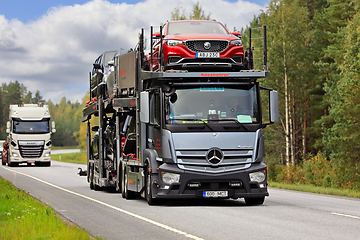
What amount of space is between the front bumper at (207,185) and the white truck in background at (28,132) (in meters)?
30.5

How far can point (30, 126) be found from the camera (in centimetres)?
4188

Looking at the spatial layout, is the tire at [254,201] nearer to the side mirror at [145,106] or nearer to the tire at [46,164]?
the side mirror at [145,106]

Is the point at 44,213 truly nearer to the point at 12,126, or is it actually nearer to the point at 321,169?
the point at 321,169

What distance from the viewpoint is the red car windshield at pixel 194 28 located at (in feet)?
46.8

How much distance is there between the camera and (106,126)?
19.6 metres

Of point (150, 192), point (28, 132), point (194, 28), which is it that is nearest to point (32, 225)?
point (150, 192)

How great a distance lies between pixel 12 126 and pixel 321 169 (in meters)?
24.1

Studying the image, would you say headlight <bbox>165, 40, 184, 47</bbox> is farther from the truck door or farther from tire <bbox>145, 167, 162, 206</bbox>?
tire <bbox>145, 167, 162, 206</bbox>

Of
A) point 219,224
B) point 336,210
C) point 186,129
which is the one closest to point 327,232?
point 219,224

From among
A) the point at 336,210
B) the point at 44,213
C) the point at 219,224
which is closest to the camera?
the point at 219,224

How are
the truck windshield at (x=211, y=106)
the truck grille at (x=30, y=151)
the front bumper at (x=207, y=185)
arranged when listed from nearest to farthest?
the front bumper at (x=207, y=185)
the truck windshield at (x=211, y=106)
the truck grille at (x=30, y=151)

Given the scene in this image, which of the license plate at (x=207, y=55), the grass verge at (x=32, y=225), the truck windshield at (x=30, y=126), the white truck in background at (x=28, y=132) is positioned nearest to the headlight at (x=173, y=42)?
the license plate at (x=207, y=55)

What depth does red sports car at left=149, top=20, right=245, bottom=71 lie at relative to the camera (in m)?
13.4

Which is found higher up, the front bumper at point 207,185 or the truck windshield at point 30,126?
the truck windshield at point 30,126
